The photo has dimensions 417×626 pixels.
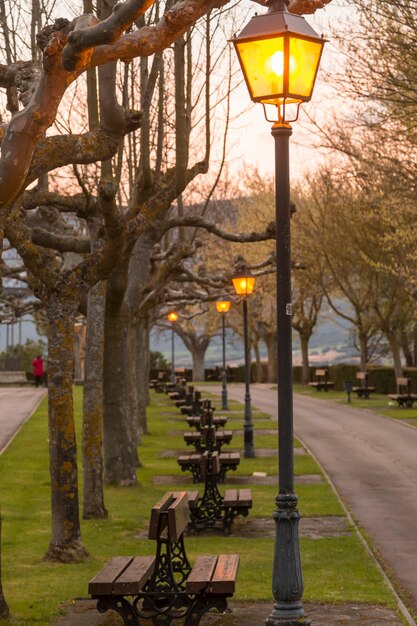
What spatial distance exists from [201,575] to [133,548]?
15.1 ft

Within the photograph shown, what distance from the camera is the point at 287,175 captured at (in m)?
8.69

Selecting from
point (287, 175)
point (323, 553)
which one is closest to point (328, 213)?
point (323, 553)

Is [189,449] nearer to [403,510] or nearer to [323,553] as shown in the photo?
[403,510]

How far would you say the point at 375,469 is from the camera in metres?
22.8

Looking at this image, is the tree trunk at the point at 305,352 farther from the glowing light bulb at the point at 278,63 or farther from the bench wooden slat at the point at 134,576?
the glowing light bulb at the point at 278,63

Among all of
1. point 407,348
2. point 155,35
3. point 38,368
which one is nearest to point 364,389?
point 407,348

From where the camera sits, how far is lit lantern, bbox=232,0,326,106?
27.2 feet

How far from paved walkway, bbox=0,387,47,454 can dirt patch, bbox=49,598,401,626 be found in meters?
17.0

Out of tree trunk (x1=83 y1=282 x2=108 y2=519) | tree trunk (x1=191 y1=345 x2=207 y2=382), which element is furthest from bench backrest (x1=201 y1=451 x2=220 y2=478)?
tree trunk (x1=191 y1=345 x2=207 y2=382)

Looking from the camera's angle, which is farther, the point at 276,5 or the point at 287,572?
the point at 276,5

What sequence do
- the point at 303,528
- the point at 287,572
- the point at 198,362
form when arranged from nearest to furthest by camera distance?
the point at 287,572, the point at 303,528, the point at 198,362

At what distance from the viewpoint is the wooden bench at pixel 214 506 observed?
15172 millimetres

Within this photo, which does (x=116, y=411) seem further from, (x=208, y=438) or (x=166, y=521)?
(x=166, y=521)

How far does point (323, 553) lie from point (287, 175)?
20.4ft
